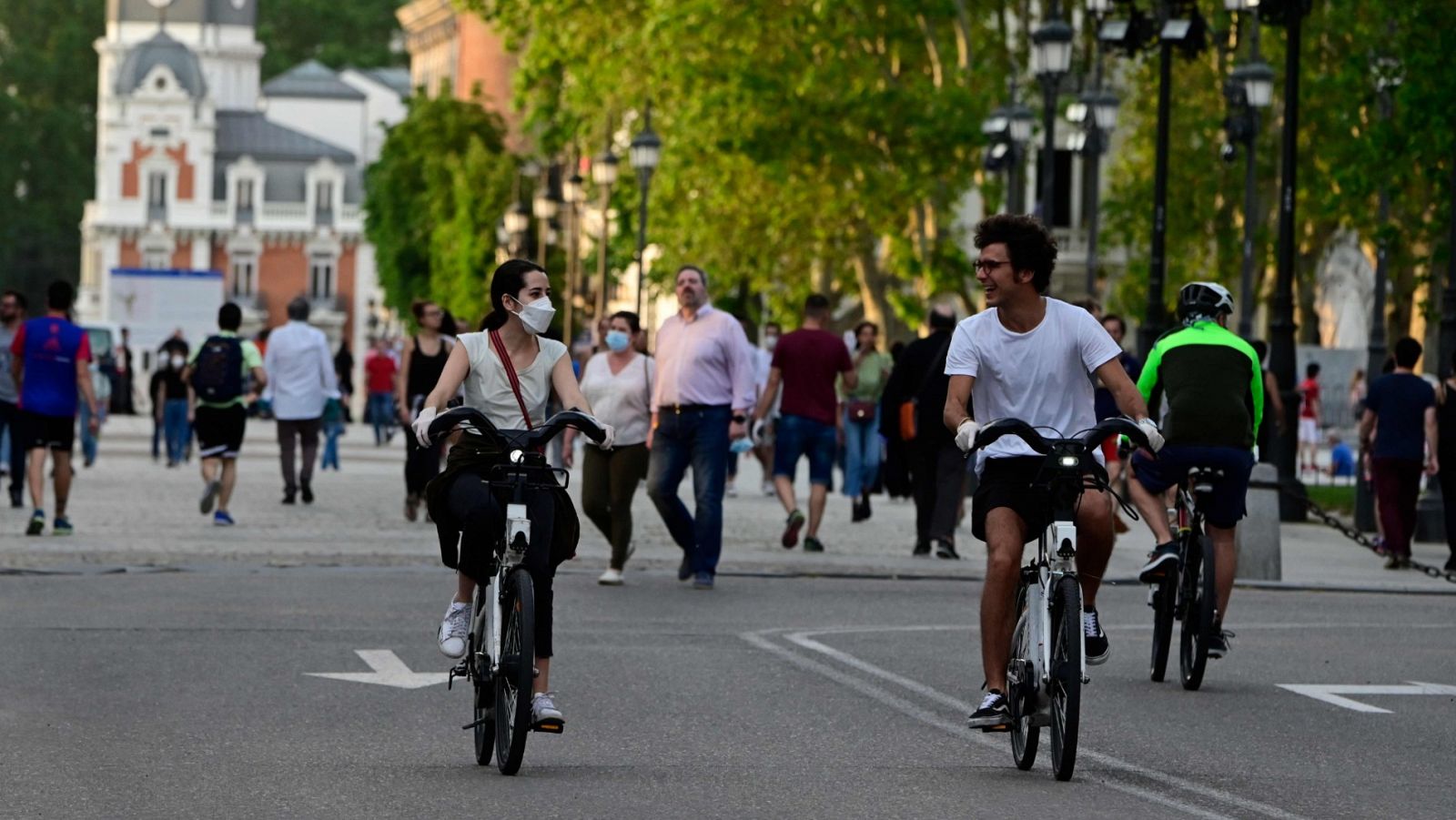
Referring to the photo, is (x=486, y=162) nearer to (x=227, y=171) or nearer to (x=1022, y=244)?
(x=227, y=171)

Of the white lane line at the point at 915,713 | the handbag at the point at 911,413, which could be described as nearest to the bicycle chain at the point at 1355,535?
the handbag at the point at 911,413

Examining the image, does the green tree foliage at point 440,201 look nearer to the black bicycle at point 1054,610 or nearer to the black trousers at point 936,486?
the black trousers at point 936,486

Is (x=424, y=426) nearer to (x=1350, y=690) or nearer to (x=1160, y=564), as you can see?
(x=1160, y=564)

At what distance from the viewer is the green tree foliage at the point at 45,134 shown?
136 meters

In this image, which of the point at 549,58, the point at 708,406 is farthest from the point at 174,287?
the point at 708,406

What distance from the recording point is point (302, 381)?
26.0m

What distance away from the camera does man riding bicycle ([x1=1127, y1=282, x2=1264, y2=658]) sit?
13188 millimetres

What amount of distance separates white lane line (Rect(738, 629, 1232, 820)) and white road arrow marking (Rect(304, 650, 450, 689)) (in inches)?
63.8

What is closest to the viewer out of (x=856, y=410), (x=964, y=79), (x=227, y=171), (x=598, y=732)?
(x=598, y=732)

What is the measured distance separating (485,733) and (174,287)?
2372 inches

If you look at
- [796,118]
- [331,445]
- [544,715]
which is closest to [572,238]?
[796,118]

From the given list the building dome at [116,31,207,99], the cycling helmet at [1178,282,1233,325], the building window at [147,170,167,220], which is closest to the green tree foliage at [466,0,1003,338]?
the cycling helmet at [1178,282,1233,325]

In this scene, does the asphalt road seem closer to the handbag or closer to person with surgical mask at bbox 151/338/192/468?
the handbag

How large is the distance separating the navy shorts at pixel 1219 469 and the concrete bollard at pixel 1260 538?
5298 millimetres
